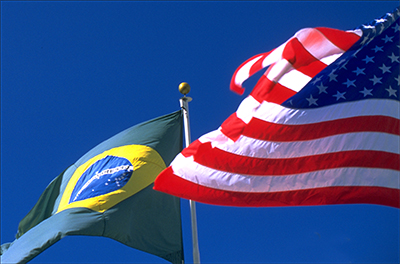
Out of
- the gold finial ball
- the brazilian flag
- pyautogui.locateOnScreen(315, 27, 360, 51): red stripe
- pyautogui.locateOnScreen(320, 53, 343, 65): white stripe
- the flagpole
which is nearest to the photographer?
pyautogui.locateOnScreen(315, 27, 360, 51): red stripe

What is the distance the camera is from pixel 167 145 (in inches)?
406

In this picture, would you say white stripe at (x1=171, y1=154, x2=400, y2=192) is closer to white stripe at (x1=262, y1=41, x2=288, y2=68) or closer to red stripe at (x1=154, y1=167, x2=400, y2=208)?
red stripe at (x1=154, y1=167, x2=400, y2=208)

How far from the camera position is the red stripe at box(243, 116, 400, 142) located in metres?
7.43

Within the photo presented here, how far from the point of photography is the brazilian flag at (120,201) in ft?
28.7

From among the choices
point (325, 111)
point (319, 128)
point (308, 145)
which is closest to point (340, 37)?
point (325, 111)

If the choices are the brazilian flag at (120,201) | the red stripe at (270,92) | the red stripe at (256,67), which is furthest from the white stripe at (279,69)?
the brazilian flag at (120,201)

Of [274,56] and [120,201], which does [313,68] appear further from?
[120,201]

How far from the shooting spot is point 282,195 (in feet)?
25.0

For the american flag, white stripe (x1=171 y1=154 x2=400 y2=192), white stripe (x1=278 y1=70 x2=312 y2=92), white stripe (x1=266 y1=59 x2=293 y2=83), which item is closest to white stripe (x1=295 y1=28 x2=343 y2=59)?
the american flag

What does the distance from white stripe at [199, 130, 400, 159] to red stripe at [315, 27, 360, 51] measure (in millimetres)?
1518

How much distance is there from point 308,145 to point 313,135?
0.18 meters

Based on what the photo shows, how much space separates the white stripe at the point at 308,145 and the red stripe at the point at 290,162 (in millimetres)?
64

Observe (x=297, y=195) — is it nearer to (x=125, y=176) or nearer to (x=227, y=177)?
Answer: (x=227, y=177)

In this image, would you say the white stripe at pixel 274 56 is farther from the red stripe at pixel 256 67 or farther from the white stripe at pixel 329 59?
the white stripe at pixel 329 59
